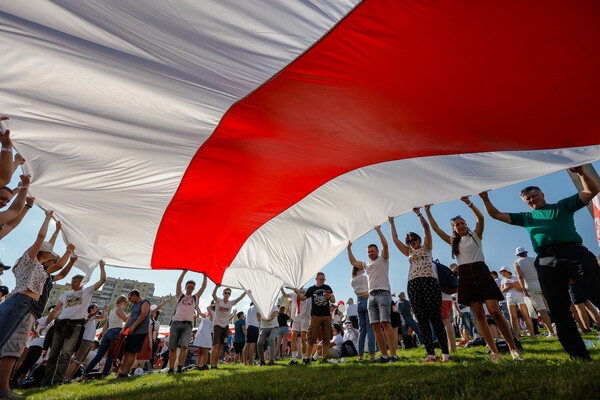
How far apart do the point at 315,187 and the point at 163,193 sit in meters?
2.14

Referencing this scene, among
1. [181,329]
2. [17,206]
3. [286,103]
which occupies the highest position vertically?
[286,103]

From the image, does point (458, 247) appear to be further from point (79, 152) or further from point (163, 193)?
point (79, 152)

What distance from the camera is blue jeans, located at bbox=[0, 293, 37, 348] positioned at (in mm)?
3109

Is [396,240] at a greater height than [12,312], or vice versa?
[396,240]

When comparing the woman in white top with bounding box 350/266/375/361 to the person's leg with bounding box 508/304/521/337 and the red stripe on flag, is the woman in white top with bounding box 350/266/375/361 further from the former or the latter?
the person's leg with bounding box 508/304/521/337

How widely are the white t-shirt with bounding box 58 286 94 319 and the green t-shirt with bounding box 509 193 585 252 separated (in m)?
6.49

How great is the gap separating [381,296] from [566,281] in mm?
2463

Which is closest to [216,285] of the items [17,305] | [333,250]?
[333,250]

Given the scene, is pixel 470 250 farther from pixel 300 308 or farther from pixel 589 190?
pixel 300 308

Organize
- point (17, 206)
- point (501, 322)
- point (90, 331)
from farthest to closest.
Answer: point (90, 331), point (501, 322), point (17, 206)

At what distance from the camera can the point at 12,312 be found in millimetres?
3195

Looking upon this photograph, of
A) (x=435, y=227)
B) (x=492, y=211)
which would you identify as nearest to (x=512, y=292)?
(x=435, y=227)

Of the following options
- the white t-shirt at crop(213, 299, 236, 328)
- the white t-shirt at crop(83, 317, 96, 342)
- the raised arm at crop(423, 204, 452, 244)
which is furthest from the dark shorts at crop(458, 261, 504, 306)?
the white t-shirt at crop(83, 317, 96, 342)

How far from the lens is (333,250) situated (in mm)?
5809
